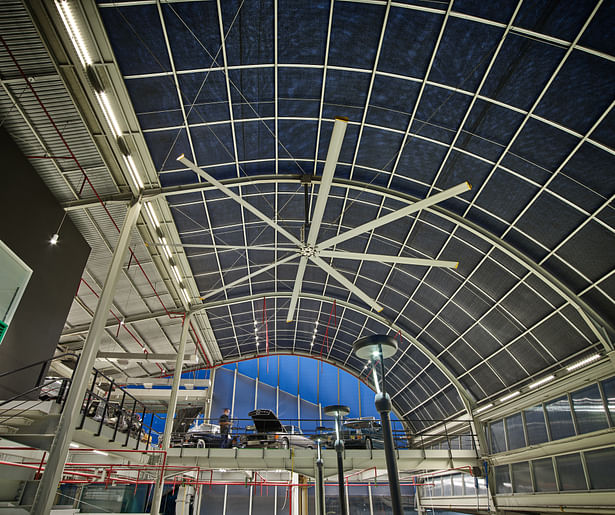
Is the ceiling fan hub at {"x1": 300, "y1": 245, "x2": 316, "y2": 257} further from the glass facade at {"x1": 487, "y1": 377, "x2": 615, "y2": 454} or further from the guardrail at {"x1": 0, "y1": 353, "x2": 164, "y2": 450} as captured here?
the glass facade at {"x1": 487, "y1": 377, "x2": 615, "y2": 454}

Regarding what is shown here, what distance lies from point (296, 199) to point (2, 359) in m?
13.9

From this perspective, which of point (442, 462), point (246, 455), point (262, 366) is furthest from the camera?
point (262, 366)

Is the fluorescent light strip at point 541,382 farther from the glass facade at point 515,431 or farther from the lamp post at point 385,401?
the lamp post at point 385,401

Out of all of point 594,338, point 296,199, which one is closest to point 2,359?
point 296,199

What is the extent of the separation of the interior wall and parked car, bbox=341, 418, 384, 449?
1467 cm

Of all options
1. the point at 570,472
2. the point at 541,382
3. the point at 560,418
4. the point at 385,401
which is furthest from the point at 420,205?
the point at 570,472

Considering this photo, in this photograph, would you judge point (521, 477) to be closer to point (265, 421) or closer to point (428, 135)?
point (265, 421)

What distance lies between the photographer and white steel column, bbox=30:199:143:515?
9516mm

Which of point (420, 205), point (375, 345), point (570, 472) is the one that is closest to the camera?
point (375, 345)

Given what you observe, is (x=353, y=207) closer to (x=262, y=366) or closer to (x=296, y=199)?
(x=296, y=199)

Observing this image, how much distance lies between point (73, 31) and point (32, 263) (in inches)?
300

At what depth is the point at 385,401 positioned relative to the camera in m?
5.52

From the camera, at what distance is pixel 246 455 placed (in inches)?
784

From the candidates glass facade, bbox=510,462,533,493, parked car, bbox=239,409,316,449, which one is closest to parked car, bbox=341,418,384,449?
parked car, bbox=239,409,316,449
